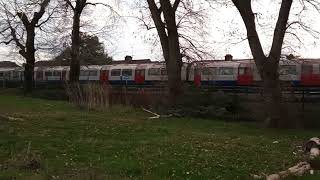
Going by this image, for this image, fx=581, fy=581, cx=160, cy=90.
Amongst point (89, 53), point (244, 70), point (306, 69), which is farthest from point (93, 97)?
point (89, 53)

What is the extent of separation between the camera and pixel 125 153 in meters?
14.3

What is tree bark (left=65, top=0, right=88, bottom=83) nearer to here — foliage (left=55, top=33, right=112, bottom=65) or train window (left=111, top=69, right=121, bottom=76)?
foliage (left=55, top=33, right=112, bottom=65)

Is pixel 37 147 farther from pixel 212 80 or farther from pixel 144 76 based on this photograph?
pixel 144 76

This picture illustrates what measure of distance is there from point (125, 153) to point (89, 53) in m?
51.9

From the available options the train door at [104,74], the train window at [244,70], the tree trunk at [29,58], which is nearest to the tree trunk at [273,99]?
the train window at [244,70]

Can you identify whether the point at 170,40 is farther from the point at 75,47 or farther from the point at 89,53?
the point at 89,53

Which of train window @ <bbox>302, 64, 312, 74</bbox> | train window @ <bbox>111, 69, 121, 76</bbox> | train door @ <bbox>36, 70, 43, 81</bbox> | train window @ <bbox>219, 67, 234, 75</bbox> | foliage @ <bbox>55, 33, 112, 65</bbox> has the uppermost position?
foliage @ <bbox>55, 33, 112, 65</bbox>

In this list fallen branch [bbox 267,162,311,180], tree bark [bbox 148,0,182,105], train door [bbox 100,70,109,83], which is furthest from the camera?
train door [bbox 100,70,109,83]

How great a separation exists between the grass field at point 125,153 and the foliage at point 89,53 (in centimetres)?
3254

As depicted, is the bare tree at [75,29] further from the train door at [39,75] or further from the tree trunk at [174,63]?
the train door at [39,75]

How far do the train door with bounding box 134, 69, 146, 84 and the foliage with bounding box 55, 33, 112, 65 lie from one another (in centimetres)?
519

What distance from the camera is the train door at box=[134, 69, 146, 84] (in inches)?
2425

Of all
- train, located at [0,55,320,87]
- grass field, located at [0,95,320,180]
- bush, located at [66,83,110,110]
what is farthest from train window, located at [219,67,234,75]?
grass field, located at [0,95,320,180]

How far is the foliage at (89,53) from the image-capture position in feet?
181
